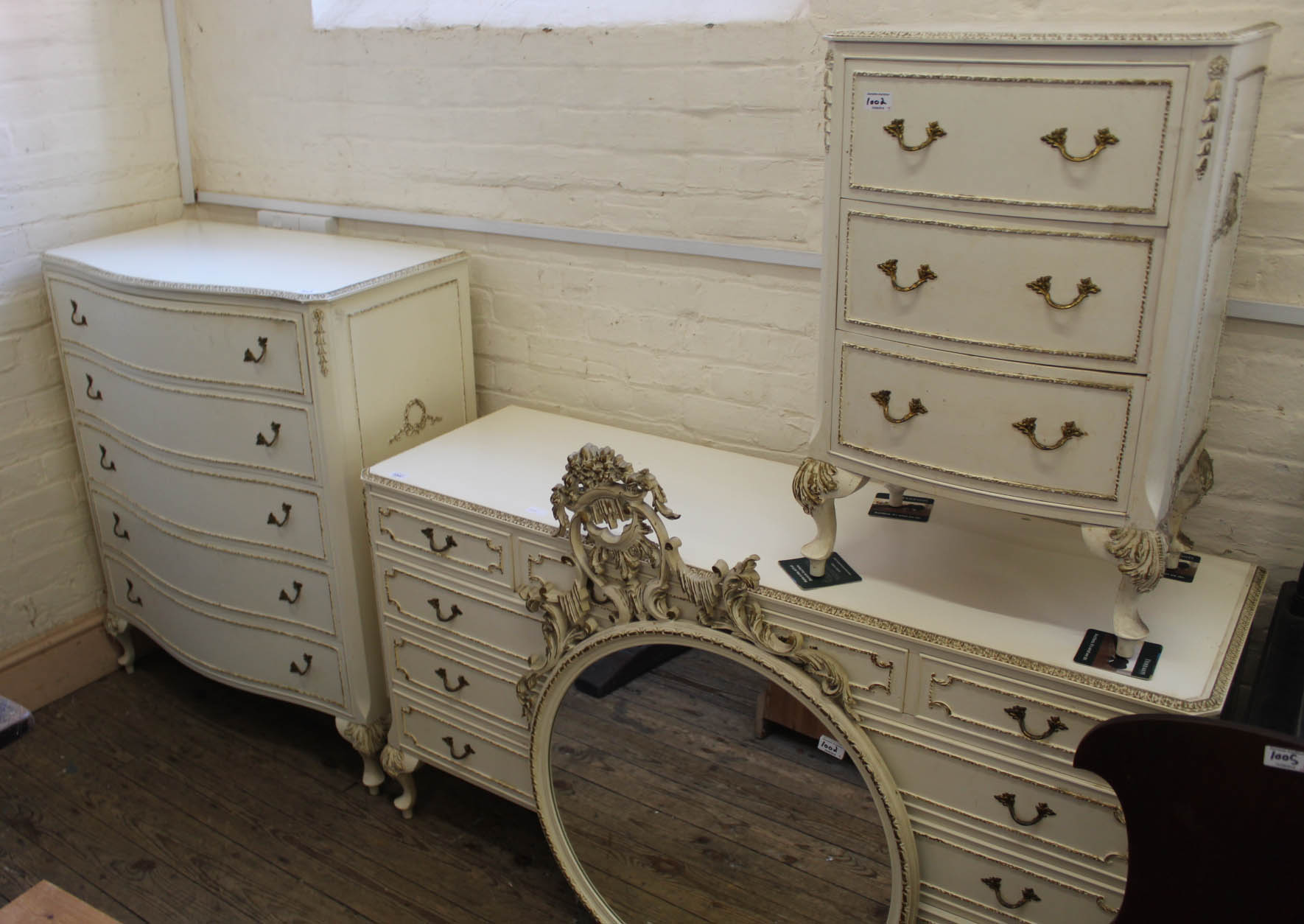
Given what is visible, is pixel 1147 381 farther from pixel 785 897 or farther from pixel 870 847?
pixel 785 897

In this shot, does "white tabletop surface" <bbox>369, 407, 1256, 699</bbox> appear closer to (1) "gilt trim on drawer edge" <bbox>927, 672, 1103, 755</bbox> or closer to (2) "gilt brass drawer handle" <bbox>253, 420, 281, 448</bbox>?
(1) "gilt trim on drawer edge" <bbox>927, 672, 1103, 755</bbox>

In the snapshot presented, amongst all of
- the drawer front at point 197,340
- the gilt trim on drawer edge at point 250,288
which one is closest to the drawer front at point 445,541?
the drawer front at point 197,340

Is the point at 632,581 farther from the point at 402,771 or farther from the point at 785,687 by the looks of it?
the point at 402,771

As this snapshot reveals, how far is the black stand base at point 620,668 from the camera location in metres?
2.00

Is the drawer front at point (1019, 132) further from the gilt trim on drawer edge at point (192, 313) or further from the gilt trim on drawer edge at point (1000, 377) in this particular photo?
the gilt trim on drawer edge at point (192, 313)

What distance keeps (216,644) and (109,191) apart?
124 cm

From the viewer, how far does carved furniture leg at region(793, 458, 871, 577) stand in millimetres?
1736

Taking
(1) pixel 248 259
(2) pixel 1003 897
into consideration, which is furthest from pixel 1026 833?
(1) pixel 248 259

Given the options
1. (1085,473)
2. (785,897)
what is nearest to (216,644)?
(785,897)

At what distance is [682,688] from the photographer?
2.03 m

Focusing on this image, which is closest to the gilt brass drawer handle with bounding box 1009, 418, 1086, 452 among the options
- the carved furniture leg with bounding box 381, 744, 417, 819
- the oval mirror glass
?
the oval mirror glass

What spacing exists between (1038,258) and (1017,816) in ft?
2.73

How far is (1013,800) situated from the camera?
1.66 metres

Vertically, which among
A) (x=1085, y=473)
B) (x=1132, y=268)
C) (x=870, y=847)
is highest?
(x=1132, y=268)
